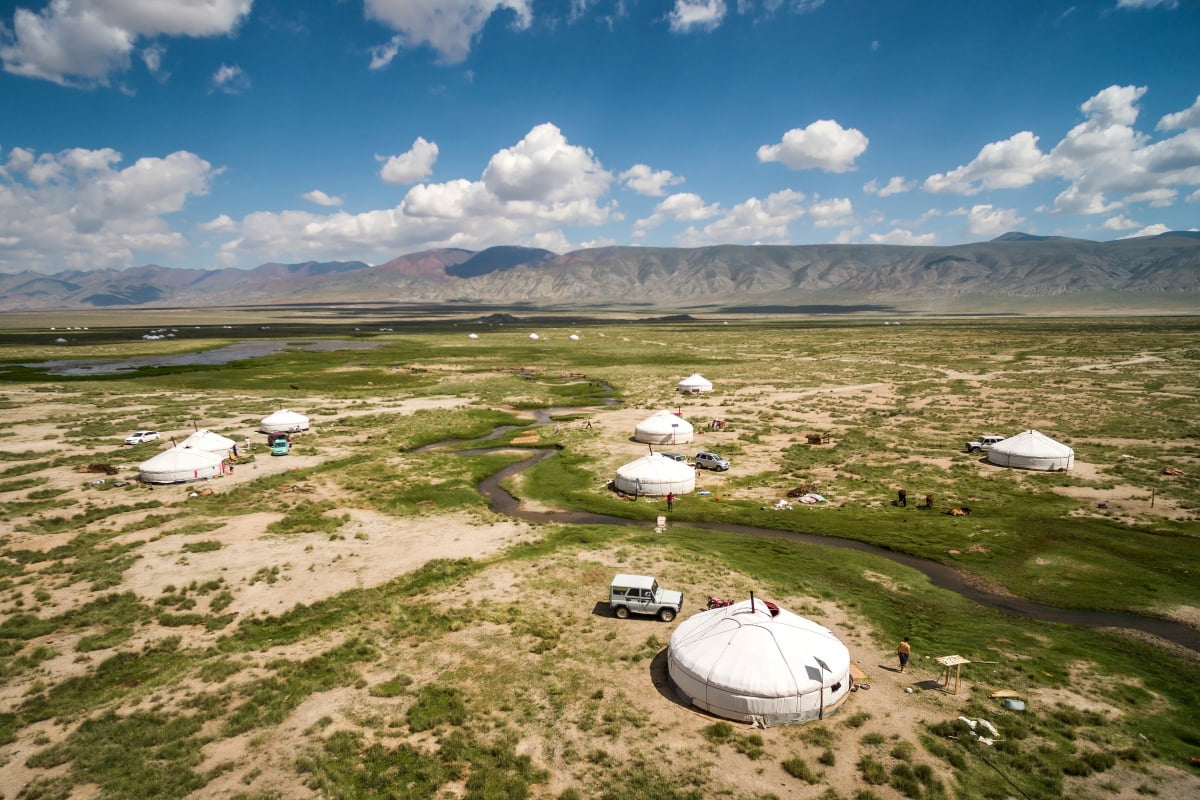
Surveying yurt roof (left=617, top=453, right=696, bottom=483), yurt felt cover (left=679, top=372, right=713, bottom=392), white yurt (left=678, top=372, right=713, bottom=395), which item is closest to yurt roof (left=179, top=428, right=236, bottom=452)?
yurt roof (left=617, top=453, right=696, bottom=483)

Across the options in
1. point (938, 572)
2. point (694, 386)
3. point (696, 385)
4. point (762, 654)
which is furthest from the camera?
point (696, 385)

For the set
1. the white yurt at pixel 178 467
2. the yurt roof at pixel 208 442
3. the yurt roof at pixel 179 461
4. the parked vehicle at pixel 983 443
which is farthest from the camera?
the parked vehicle at pixel 983 443

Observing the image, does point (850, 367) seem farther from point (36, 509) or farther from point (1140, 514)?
point (36, 509)

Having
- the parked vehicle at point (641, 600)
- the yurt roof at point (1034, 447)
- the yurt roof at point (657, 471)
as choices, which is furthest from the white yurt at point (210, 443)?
the yurt roof at point (1034, 447)

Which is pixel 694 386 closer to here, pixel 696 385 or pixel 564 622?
pixel 696 385

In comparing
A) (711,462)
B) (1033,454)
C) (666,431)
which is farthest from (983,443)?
(666,431)

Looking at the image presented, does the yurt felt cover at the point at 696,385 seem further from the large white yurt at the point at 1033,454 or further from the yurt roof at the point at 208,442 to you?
the yurt roof at the point at 208,442

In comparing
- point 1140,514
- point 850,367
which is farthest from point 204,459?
point 850,367
